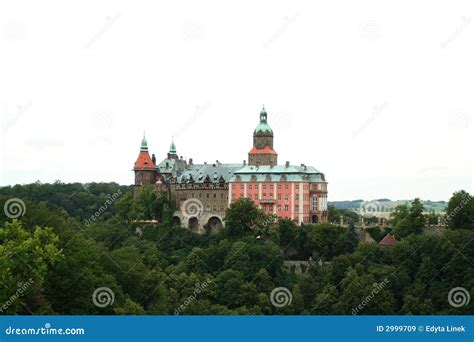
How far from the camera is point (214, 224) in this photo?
97.6 meters

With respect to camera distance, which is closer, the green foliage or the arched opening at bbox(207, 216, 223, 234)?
the green foliage

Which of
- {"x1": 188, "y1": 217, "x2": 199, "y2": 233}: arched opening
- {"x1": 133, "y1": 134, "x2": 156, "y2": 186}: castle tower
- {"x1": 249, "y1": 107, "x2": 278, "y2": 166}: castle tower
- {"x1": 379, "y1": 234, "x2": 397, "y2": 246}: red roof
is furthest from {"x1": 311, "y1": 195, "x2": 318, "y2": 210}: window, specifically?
{"x1": 133, "y1": 134, "x2": 156, "y2": 186}: castle tower

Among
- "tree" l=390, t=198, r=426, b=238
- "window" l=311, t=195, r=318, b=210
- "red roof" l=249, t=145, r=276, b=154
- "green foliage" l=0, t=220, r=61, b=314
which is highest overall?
"red roof" l=249, t=145, r=276, b=154

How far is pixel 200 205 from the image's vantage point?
324 feet

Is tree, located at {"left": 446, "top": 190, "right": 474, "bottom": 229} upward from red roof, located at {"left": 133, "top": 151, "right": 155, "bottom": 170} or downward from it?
downward

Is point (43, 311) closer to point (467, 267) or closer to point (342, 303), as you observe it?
point (342, 303)

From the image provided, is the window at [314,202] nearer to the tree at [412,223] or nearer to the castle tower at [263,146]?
the castle tower at [263,146]

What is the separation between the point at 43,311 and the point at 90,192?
103m

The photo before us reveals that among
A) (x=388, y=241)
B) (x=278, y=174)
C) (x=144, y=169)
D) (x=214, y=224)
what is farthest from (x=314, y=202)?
(x=144, y=169)

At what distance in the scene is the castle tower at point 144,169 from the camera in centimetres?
10400

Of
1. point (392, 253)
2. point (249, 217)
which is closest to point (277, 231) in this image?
point (249, 217)

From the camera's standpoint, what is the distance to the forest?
4478 cm

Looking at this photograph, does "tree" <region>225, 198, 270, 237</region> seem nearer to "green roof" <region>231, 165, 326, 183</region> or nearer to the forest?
the forest

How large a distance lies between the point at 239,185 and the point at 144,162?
1153cm
